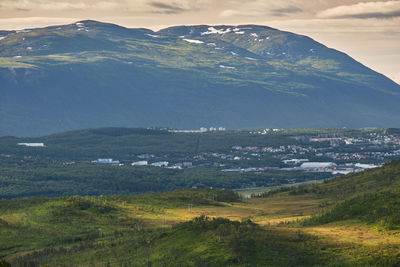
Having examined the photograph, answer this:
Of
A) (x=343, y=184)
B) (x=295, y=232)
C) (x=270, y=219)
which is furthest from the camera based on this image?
(x=343, y=184)

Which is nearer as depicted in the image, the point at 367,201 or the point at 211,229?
the point at 211,229

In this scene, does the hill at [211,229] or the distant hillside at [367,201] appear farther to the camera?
the distant hillside at [367,201]

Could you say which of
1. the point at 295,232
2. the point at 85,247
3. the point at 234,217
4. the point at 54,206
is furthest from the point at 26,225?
the point at 295,232

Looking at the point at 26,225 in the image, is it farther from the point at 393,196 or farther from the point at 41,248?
the point at 393,196

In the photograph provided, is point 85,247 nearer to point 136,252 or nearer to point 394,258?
point 136,252

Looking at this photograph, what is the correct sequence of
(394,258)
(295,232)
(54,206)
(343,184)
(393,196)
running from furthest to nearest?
(343,184) < (54,206) < (393,196) < (295,232) < (394,258)

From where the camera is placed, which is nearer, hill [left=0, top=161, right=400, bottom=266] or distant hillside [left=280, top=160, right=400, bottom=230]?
hill [left=0, top=161, right=400, bottom=266]

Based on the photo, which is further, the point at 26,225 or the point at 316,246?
the point at 26,225

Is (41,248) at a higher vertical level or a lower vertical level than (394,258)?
lower

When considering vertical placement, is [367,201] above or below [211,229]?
above
